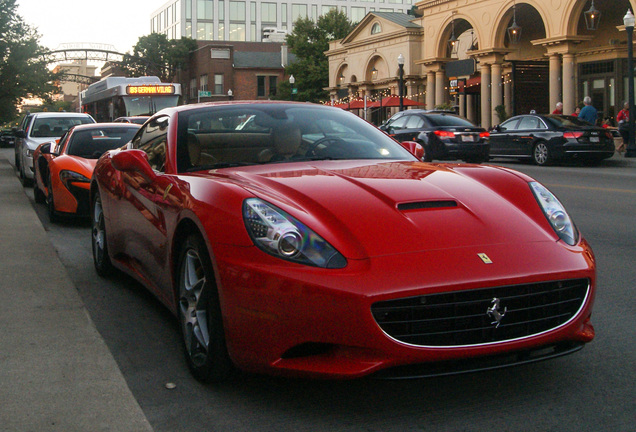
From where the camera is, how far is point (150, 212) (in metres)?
4.74

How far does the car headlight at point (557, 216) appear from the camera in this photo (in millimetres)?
3811

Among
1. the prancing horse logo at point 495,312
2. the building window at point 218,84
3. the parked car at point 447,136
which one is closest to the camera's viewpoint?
the prancing horse logo at point 495,312

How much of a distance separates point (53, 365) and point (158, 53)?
88.1 m

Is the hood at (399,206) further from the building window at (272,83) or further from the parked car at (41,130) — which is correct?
the building window at (272,83)

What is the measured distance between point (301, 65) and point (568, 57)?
125 ft

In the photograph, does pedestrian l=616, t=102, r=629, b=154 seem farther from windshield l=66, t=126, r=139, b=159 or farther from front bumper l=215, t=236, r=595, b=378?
front bumper l=215, t=236, r=595, b=378

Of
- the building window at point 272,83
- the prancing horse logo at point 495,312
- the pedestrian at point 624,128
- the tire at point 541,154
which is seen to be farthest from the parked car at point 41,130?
the building window at point 272,83

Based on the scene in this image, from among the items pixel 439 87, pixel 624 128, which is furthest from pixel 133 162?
pixel 439 87

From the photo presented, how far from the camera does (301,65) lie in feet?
222

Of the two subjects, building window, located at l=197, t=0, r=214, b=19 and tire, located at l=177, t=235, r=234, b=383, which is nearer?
tire, located at l=177, t=235, r=234, b=383

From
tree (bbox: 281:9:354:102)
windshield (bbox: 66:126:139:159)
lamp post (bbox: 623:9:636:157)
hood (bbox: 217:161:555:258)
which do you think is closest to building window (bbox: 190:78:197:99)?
tree (bbox: 281:9:354:102)

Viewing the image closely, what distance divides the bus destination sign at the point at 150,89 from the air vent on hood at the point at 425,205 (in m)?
26.6

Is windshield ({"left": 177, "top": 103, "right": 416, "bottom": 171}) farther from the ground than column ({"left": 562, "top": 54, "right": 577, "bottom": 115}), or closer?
closer

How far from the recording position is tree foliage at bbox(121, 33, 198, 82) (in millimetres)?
88125
